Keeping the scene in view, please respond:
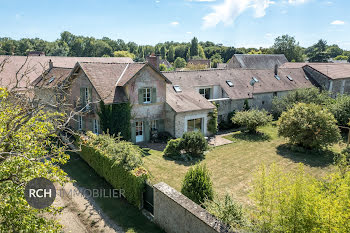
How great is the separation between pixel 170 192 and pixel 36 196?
15.8ft

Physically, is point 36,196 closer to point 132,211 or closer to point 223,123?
point 132,211

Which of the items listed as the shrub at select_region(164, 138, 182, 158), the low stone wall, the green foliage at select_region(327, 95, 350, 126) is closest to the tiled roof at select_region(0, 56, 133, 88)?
the shrub at select_region(164, 138, 182, 158)

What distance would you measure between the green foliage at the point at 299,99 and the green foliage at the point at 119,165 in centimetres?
2303

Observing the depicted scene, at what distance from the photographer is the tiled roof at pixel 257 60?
170 feet

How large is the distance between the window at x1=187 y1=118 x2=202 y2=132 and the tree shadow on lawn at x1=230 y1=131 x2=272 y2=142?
12.2ft

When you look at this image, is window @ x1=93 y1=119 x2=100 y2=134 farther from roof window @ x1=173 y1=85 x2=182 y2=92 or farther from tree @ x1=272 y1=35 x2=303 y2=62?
tree @ x1=272 y1=35 x2=303 y2=62

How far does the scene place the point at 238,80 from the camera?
107ft

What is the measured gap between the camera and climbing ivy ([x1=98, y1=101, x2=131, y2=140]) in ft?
68.1

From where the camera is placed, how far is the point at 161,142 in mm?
23266

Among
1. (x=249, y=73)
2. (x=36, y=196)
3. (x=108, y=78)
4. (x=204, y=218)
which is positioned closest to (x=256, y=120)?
(x=249, y=73)

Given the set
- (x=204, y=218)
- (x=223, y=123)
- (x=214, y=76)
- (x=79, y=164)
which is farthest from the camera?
(x=214, y=76)

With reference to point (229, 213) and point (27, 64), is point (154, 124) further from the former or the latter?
point (27, 64)

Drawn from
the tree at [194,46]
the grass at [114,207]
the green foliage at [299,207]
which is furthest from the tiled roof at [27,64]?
the tree at [194,46]

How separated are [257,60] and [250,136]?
33.0 meters
